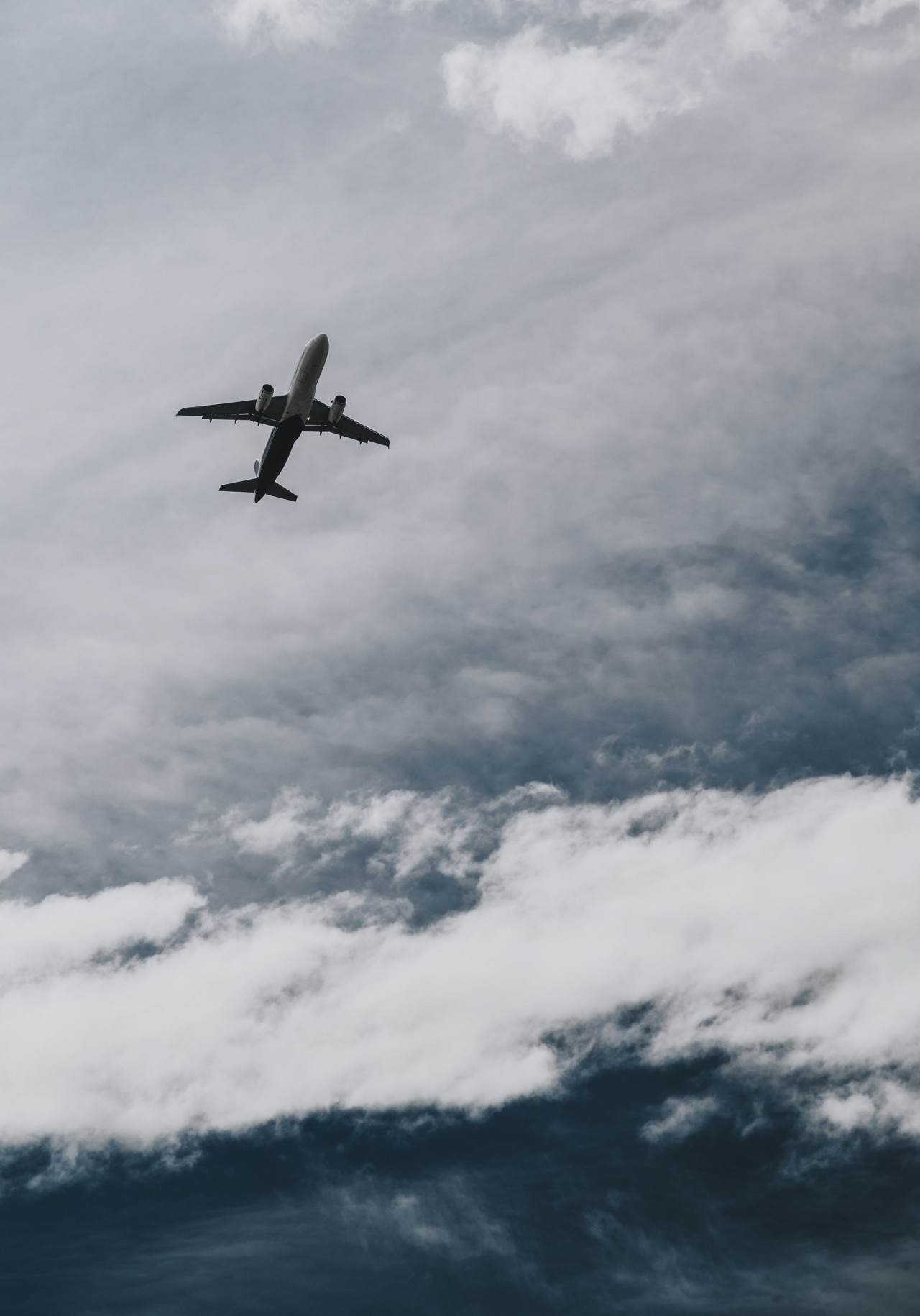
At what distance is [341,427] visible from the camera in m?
139

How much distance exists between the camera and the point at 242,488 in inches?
5704

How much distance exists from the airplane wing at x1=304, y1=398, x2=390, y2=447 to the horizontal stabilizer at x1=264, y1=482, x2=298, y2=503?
9.17 meters

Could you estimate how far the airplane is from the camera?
128 m

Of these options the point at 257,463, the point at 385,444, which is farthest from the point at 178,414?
the point at 385,444

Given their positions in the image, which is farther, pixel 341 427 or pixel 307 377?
pixel 341 427

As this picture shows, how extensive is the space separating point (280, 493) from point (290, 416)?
600 inches

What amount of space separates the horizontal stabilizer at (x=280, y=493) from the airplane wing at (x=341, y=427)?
9.17 m

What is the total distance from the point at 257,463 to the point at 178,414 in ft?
35.0

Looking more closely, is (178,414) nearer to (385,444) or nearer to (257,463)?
(257,463)

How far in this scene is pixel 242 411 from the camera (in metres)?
135

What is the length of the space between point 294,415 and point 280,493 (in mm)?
15345

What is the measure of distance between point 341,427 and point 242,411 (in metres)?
10.3

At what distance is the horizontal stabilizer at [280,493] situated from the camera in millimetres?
144500

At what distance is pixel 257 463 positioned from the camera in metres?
141
